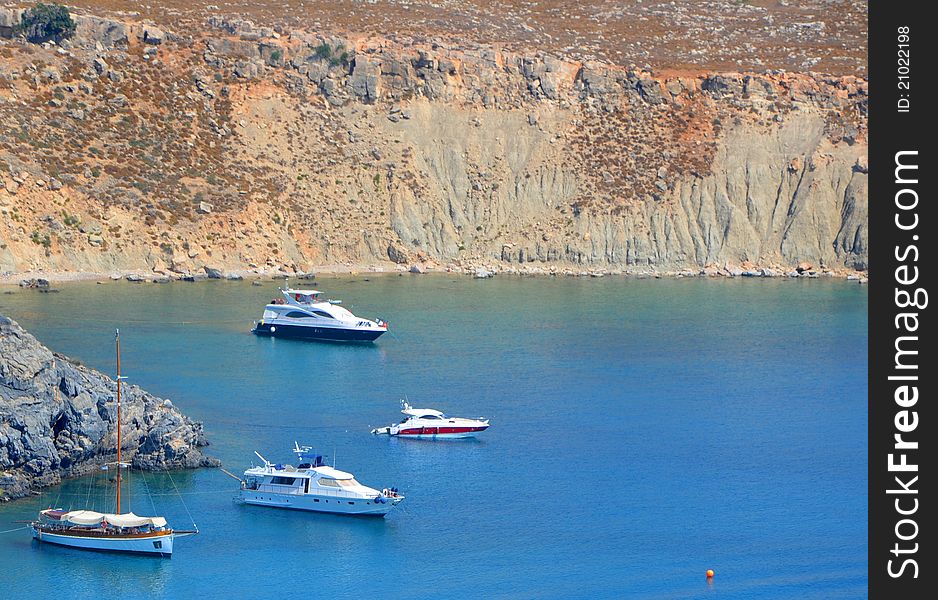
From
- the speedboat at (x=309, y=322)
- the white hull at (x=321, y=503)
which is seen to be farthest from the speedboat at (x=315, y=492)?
the speedboat at (x=309, y=322)

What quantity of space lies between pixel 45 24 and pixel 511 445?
247 feet

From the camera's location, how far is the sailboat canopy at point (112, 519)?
53125 mm

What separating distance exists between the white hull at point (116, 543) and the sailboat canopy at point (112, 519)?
1.60 ft

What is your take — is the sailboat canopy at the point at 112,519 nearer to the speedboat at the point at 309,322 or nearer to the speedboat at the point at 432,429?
the speedboat at the point at 432,429

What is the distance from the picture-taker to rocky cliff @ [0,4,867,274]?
4897 inches

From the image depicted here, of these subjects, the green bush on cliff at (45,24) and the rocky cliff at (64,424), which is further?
the green bush on cliff at (45,24)

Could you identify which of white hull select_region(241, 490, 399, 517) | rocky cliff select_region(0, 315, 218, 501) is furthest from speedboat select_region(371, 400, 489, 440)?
white hull select_region(241, 490, 399, 517)

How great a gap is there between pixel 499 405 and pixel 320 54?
66903 millimetres

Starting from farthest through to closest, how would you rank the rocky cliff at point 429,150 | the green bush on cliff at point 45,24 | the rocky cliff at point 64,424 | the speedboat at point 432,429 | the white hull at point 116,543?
the green bush on cliff at point 45,24
the rocky cliff at point 429,150
the speedboat at point 432,429
the rocky cliff at point 64,424
the white hull at point 116,543

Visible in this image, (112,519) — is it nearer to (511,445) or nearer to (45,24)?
(511,445)
